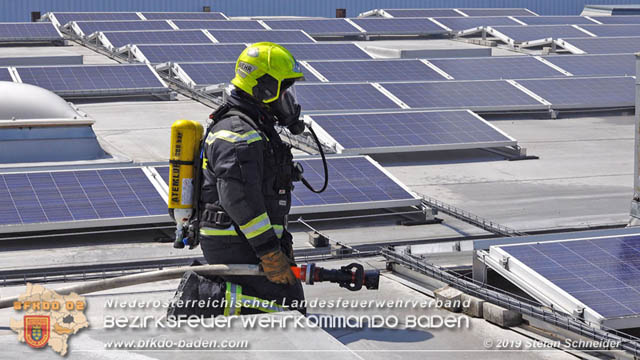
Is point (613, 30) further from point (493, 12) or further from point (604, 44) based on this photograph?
point (493, 12)

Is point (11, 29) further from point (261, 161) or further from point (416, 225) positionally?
point (261, 161)

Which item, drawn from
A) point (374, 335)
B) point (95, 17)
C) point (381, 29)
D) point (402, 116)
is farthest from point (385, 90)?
point (95, 17)

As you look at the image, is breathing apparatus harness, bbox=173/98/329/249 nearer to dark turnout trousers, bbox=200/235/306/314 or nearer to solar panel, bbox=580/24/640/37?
dark turnout trousers, bbox=200/235/306/314

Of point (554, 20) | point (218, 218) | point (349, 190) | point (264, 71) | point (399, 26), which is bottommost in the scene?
point (349, 190)

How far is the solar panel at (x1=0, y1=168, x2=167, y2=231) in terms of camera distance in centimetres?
1261

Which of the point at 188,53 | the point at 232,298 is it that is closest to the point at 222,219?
the point at 232,298

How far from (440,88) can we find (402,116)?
4027mm

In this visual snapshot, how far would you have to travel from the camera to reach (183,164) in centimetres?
782

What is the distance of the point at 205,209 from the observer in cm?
775

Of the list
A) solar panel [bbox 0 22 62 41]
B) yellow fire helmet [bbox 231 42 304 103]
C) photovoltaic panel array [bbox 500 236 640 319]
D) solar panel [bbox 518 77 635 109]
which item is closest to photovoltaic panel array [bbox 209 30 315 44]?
solar panel [bbox 0 22 62 41]

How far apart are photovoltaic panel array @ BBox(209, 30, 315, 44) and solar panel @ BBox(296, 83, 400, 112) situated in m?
11.4

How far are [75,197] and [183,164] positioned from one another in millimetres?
5685

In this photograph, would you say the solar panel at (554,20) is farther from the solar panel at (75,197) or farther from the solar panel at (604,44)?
the solar panel at (75,197)

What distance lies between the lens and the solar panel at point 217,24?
37.5 m
